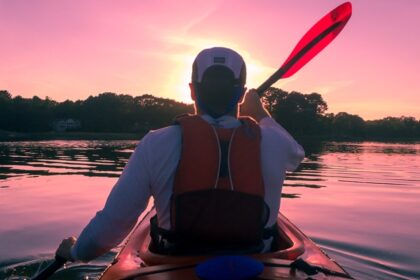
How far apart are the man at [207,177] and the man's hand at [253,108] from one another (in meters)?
0.47

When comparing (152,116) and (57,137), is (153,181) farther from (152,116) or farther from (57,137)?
(152,116)

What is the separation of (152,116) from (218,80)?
3322 inches

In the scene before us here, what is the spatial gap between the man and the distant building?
8463cm

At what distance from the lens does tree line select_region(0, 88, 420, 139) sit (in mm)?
78812

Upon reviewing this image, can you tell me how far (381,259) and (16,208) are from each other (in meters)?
6.19

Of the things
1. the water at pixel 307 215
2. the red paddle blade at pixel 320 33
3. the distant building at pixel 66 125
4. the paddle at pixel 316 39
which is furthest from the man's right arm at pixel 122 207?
the distant building at pixel 66 125

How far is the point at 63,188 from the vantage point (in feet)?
35.8

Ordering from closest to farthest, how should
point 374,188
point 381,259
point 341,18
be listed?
point 341,18 < point 381,259 < point 374,188

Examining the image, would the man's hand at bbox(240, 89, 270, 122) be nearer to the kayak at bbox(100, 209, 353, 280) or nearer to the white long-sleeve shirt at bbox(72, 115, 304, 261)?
the white long-sleeve shirt at bbox(72, 115, 304, 261)

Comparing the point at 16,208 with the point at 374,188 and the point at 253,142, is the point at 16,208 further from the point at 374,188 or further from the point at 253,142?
the point at 374,188

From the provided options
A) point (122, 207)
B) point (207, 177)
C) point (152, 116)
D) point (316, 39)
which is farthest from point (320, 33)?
point (152, 116)

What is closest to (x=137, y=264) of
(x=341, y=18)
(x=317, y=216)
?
(x=341, y=18)

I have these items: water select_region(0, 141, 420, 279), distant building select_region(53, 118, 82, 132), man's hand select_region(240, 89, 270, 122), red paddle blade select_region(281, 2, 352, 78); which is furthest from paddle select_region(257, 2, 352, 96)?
distant building select_region(53, 118, 82, 132)

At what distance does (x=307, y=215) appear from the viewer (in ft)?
27.3
